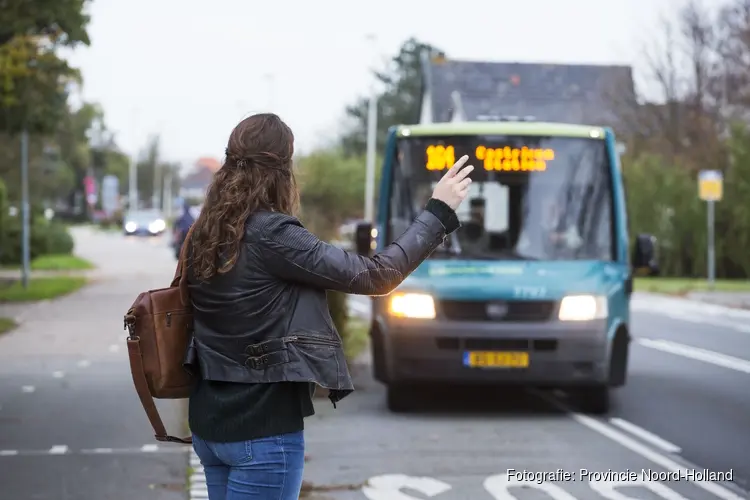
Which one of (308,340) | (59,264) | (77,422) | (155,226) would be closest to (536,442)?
(77,422)

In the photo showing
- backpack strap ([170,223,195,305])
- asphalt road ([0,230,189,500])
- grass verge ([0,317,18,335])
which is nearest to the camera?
backpack strap ([170,223,195,305])

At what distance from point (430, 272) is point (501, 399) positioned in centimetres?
188

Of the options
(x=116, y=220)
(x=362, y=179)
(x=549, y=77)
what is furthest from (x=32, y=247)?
(x=116, y=220)

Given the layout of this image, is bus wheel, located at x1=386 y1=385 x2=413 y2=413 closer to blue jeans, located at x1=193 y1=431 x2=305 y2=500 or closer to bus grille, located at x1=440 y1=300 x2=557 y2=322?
bus grille, located at x1=440 y1=300 x2=557 y2=322

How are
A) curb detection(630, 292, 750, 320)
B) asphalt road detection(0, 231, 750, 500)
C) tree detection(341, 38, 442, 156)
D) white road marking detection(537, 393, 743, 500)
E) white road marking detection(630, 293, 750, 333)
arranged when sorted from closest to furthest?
white road marking detection(537, 393, 743, 500) < asphalt road detection(0, 231, 750, 500) < white road marking detection(630, 293, 750, 333) < curb detection(630, 292, 750, 320) < tree detection(341, 38, 442, 156)

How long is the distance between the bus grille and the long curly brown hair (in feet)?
24.2

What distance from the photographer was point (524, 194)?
466 inches

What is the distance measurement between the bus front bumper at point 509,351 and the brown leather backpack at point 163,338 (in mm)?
7193

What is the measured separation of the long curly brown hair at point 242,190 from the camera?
3771 mm

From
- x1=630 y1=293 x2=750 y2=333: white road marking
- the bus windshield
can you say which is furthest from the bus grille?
x1=630 y1=293 x2=750 y2=333: white road marking

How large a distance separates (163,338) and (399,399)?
7.82 meters

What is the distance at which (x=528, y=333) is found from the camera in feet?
36.3

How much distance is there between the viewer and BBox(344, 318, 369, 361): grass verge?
15531 millimetres

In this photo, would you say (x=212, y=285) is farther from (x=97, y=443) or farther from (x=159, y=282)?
(x=159, y=282)
